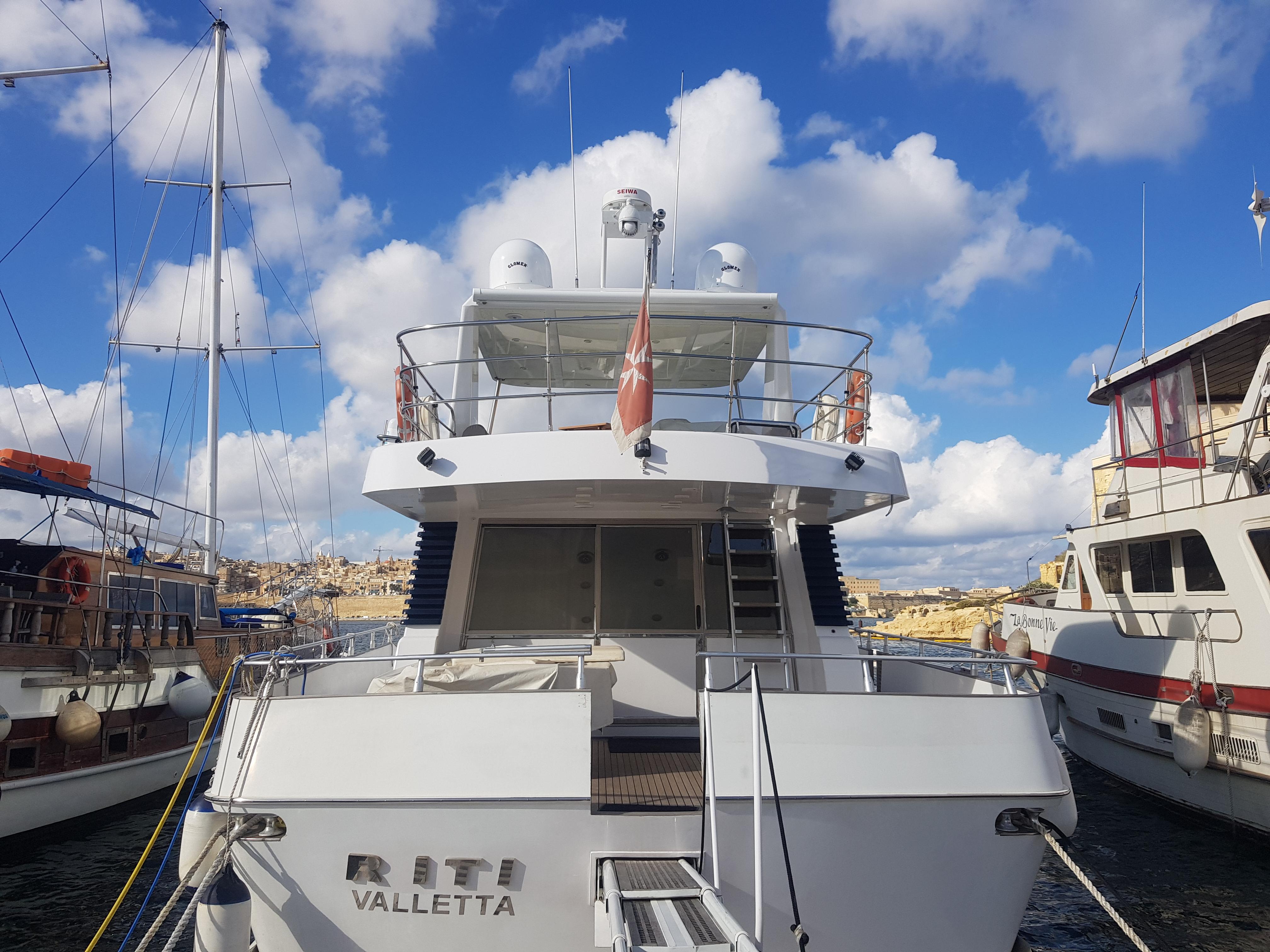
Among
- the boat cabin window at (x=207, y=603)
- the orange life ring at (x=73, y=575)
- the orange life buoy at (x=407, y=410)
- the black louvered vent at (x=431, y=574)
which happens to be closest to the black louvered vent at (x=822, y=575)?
the black louvered vent at (x=431, y=574)

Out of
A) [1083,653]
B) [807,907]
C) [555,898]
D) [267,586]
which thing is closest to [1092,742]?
[1083,653]

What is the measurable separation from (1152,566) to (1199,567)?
1092 millimetres

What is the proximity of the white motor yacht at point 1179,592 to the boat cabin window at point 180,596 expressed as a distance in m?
15.2

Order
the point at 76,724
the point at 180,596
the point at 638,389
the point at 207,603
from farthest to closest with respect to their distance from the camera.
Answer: the point at 207,603
the point at 180,596
the point at 76,724
the point at 638,389

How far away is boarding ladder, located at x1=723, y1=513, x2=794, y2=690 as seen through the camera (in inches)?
279

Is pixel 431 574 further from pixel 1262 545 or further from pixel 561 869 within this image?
pixel 1262 545

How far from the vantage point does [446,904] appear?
4324mm

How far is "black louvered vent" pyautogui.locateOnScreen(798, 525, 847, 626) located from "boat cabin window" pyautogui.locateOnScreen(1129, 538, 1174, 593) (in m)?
7.32

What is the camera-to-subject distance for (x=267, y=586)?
26.4 meters

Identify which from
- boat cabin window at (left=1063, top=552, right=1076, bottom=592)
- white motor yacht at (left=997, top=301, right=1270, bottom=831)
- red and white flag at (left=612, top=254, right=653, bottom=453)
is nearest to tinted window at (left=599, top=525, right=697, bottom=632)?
red and white flag at (left=612, top=254, right=653, bottom=453)

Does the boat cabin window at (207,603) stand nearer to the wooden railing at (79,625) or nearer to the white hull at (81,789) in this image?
the wooden railing at (79,625)

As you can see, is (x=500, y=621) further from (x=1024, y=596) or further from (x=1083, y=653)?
(x=1024, y=596)

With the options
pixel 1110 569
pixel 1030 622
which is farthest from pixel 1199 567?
pixel 1030 622

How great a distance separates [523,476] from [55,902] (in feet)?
23.5
